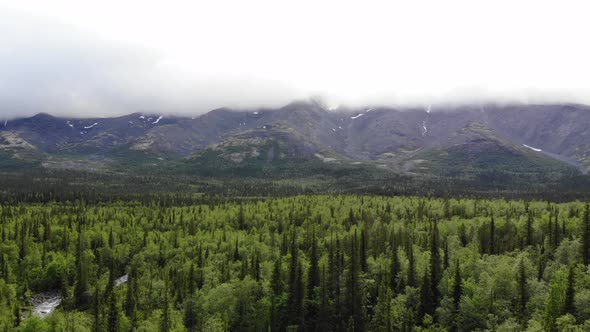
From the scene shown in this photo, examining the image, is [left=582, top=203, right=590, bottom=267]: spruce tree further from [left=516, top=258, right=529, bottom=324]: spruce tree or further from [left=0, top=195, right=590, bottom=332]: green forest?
→ [left=516, top=258, right=529, bottom=324]: spruce tree

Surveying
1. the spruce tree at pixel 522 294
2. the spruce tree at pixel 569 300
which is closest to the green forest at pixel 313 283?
the spruce tree at pixel 569 300

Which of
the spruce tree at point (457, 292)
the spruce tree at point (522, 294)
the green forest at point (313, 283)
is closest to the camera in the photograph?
the spruce tree at point (522, 294)

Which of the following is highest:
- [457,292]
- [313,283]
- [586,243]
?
[586,243]

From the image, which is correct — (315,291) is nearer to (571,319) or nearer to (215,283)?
(215,283)

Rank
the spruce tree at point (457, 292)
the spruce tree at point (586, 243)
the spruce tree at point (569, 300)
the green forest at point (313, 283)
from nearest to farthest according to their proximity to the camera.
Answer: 1. the spruce tree at point (569, 300)
2. the green forest at point (313, 283)
3. the spruce tree at point (457, 292)
4. the spruce tree at point (586, 243)

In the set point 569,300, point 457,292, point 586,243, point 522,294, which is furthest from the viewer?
point 586,243

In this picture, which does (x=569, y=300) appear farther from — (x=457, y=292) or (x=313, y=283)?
(x=313, y=283)

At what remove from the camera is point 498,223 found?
624 ft

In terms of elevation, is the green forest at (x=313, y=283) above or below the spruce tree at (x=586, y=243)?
below

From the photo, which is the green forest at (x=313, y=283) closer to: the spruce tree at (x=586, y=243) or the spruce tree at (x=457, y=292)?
the spruce tree at (x=457, y=292)

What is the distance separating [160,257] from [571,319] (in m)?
146

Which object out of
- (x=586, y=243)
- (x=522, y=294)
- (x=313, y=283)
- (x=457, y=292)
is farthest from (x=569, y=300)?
(x=313, y=283)

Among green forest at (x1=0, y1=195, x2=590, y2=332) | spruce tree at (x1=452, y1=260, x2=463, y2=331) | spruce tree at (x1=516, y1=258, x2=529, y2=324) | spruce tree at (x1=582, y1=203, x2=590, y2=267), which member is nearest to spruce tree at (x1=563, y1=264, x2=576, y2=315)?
green forest at (x1=0, y1=195, x2=590, y2=332)

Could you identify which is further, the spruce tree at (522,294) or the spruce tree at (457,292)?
the spruce tree at (457,292)
